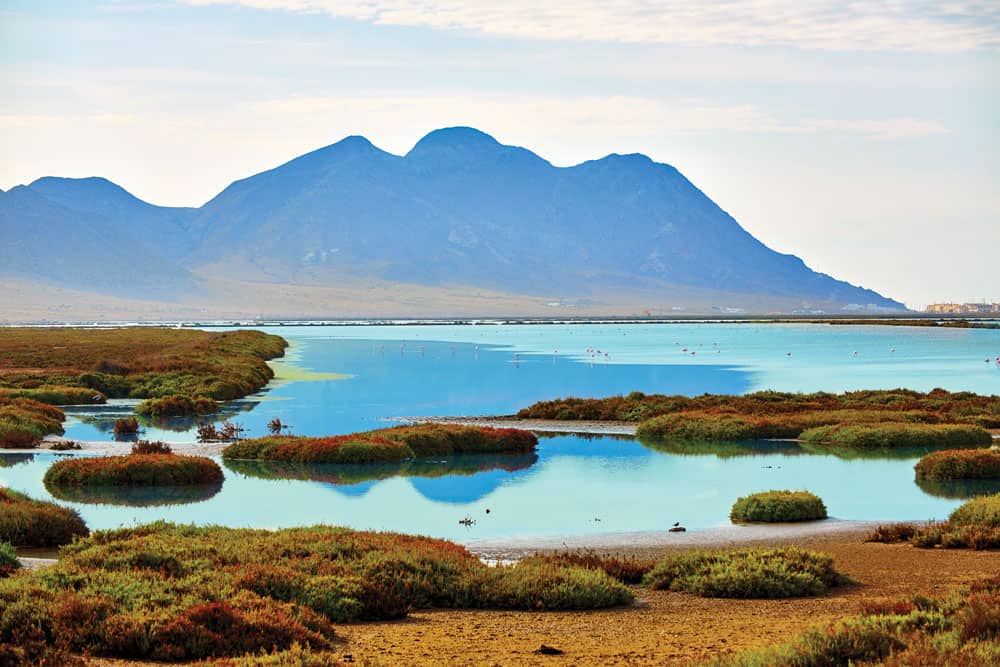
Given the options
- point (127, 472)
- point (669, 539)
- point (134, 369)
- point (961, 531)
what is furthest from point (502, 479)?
point (134, 369)

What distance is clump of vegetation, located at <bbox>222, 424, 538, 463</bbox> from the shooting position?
3247cm

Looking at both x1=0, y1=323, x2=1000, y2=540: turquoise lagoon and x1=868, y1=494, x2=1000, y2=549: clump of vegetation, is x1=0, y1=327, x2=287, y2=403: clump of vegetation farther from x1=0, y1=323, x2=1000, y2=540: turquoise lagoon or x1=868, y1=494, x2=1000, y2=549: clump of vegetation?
x1=868, y1=494, x2=1000, y2=549: clump of vegetation

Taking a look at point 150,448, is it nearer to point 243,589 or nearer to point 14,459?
point 14,459

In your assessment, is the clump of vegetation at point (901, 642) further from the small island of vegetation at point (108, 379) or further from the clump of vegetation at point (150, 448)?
the small island of vegetation at point (108, 379)

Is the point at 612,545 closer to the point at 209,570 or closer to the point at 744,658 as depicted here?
the point at 209,570

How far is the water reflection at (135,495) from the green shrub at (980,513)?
15624mm

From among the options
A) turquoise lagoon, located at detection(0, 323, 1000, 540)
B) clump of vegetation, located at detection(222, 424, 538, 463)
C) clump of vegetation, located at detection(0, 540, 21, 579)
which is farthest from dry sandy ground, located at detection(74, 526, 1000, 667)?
clump of vegetation, located at detection(222, 424, 538, 463)

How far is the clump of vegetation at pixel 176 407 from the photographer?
46.2 metres

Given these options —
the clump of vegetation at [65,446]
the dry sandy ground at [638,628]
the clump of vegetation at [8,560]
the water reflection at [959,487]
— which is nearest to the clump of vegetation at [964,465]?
the water reflection at [959,487]

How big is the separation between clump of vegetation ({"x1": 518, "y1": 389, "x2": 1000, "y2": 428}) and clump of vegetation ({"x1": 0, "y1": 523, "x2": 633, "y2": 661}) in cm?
2604


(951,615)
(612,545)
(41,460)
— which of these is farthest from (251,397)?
(951,615)

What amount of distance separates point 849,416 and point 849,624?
2995cm

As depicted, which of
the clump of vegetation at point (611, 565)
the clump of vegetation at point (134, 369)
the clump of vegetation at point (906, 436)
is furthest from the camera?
the clump of vegetation at point (134, 369)

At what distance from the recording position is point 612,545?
790 inches
